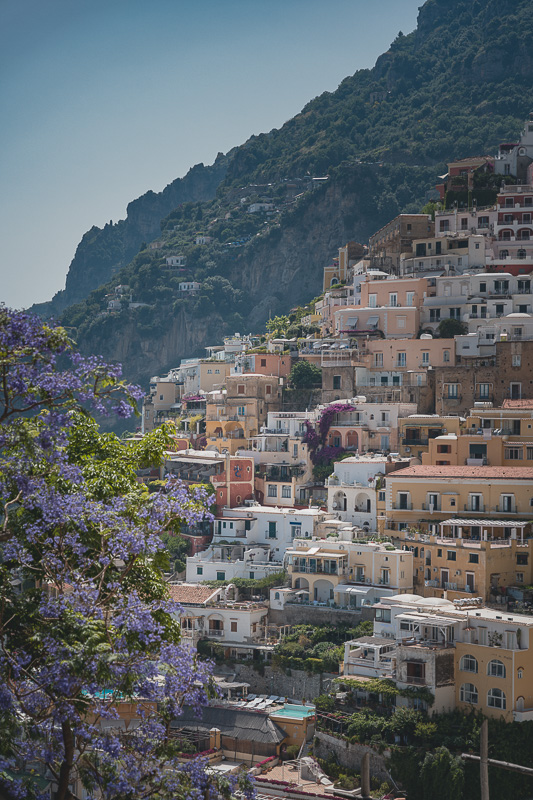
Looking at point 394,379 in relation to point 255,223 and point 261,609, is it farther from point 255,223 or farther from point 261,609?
point 255,223

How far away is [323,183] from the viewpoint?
4510 inches

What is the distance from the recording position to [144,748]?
11.9 m

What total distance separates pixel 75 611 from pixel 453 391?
43000 millimetres

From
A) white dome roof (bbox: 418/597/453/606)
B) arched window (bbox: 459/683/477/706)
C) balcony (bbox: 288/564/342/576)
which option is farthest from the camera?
balcony (bbox: 288/564/342/576)

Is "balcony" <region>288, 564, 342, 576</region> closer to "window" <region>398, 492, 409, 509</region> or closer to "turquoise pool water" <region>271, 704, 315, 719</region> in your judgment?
"window" <region>398, 492, 409, 509</region>

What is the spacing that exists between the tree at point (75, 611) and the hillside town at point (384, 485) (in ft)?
74.9

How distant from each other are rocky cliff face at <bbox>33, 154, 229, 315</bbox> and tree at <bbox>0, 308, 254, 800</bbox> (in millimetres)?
173491

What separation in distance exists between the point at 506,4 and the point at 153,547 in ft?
420

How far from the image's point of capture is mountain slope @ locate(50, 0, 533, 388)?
113m

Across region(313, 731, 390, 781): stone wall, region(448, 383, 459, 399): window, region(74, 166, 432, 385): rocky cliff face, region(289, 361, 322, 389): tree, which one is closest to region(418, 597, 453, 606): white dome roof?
region(313, 731, 390, 781): stone wall

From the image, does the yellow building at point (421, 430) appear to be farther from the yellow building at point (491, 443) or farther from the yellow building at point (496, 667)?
the yellow building at point (496, 667)

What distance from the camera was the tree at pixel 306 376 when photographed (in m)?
59.0

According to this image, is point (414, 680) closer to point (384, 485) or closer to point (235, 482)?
point (384, 485)

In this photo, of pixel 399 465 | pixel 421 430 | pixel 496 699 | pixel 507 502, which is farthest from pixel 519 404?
pixel 496 699
